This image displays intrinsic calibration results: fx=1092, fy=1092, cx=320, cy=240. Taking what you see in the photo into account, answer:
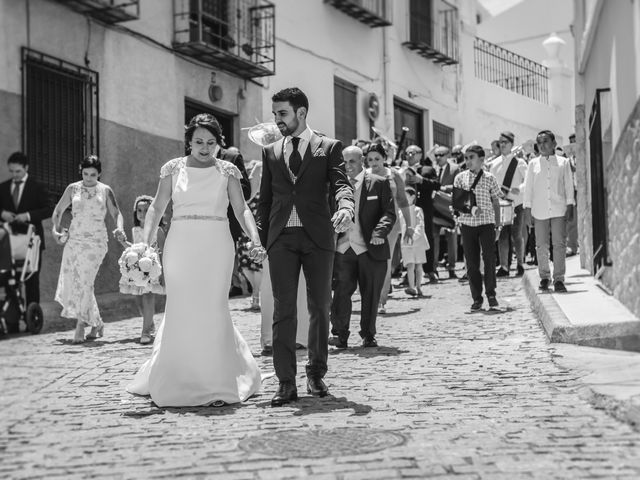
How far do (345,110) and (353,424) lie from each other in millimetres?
17171

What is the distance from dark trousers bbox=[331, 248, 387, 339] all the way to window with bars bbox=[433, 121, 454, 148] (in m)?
17.4

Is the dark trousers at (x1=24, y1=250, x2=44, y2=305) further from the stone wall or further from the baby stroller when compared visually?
the stone wall

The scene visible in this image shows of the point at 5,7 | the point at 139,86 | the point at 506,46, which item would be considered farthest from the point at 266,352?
the point at 506,46

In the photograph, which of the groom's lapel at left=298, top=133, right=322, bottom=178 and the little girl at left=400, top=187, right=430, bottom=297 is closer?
the groom's lapel at left=298, top=133, right=322, bottom=178

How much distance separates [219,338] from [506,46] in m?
29.4

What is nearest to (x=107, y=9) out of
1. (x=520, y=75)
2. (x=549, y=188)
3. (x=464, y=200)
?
(x=464, y=200)

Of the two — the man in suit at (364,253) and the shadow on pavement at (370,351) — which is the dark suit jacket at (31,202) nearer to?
the man in suit at (364,253)

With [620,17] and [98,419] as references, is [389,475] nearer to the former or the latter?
[98,419]

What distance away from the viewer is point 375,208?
31.4 feet

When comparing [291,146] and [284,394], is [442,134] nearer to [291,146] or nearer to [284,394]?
[291,146]

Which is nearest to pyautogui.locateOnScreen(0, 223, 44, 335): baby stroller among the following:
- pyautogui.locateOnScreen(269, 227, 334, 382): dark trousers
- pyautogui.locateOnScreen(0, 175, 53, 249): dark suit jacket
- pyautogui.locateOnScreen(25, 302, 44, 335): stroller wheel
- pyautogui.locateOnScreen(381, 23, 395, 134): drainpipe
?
pyautogui.locateOnScreen(25, 302, 44, 335): stroller wheel

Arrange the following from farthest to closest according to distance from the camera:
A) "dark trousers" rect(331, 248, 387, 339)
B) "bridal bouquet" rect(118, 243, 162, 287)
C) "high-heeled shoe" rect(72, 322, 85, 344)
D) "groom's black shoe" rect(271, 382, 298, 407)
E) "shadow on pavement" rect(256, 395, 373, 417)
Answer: "high-heeled shoe" rect(72, 322, 85, 344)
"dark trousers" rect(331, 248, 387, 339)
"bridal bouquet" rect(118, 243, 162, 287)
"groom's black shoe" rect(271, 382, 298, 407)
"shadow on pavement" rect(256, 395, 373, 417)

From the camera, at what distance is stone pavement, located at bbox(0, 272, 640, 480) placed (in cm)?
474

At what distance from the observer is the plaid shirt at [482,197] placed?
11.5m
